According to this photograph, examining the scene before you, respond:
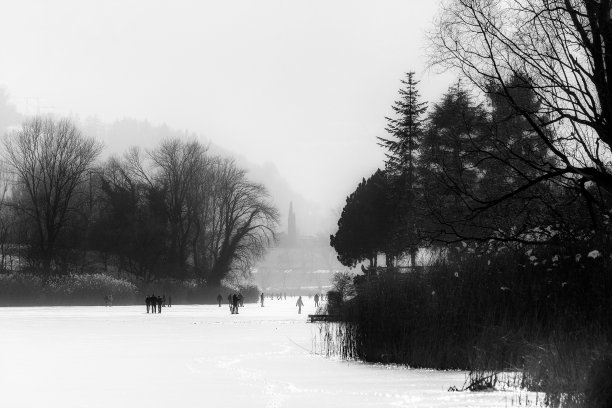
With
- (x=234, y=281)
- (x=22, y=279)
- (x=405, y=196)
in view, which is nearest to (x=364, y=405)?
(x=405, y=196)

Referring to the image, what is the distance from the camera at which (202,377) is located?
1933cm

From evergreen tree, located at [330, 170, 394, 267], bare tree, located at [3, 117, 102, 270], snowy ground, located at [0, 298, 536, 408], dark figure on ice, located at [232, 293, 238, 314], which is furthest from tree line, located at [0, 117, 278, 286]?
snowy ground, located at [0, 298, 536, 408]

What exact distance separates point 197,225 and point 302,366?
7614 cm

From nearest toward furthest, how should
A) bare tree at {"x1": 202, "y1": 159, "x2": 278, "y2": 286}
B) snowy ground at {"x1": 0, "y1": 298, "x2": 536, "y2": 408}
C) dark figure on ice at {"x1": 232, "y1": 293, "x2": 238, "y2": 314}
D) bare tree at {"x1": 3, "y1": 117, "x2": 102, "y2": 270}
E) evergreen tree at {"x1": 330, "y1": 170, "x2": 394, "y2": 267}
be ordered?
1. snowy ground at {"x1": 0, "y1": 298, "x2": 536, "y2": 408}
2. dark figure on ice at {"x1": 232, "y1": 293, "x2": 238, "y2": 314}
3. evergreen tree at {"x1": 330, "y1": 170, "x2": 394, "y2": 267}
4. bare tree at {"x1": 3, "y1": 117, "x2": 102, "y2": 270}
5. bare tree at {"x1": 202, "y1": 159, "x2": 278, "y2": 286}

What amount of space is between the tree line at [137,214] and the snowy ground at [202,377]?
61.1 metres

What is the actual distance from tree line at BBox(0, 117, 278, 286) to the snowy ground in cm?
6110

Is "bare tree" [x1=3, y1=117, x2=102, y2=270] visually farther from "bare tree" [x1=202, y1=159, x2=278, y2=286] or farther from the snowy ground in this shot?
the snowy ground

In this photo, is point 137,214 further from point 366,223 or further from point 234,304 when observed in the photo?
point 234,304

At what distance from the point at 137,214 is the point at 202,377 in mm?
76893

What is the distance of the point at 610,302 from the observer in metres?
17.8

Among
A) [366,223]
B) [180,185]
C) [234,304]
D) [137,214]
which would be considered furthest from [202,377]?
[180,185]

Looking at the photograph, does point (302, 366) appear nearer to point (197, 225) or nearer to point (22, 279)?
point (22, 279)

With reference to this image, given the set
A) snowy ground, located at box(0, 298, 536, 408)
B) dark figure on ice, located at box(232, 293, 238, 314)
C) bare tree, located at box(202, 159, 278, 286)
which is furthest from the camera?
bare tree, located at box(202, 159, 278, 286)

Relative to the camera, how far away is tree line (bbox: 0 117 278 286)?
299ft
